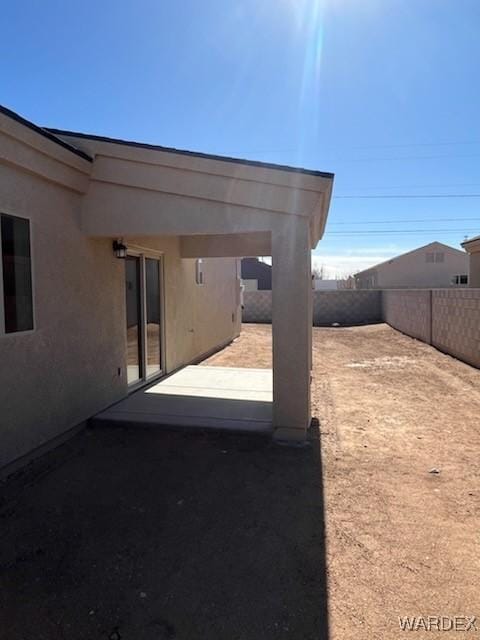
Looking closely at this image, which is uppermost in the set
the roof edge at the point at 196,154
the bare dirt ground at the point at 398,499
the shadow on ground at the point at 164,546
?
the roof edge at the point at 196,154

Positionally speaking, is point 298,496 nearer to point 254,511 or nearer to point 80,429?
point 254,511

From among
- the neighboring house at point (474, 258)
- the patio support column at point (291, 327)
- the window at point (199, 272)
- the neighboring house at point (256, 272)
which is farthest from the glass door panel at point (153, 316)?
the neighboring house at point (256, 272)

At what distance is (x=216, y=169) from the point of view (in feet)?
16.6

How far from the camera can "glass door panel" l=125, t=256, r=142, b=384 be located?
700cm

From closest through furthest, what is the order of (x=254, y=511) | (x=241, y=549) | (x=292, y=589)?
(x=292, y=589)
(x=241, y=549)
(x=254, y=511)

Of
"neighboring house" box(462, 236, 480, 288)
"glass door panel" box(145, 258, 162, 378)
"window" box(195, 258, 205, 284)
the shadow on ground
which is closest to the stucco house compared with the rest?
the shadow on ground

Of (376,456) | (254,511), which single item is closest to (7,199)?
(254,511)

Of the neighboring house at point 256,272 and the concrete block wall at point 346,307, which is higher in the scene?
the neighboring house at point 256,272

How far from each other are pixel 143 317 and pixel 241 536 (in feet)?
16.3

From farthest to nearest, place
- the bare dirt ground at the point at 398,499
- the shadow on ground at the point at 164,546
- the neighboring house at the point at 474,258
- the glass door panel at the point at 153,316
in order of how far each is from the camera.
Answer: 1. the neighboring house at the point at 474,258
2. the glass door panel at the point at 153,316
3. the bare dirt ground at the point at 398,499
4. the shadow on ground at the point at 164,546

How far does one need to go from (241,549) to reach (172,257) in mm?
7051

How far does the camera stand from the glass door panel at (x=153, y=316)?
783 cm

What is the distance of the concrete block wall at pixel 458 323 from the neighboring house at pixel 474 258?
3.41 meters

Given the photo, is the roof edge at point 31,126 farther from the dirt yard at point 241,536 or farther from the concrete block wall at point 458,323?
A: the concrete block wall at point 458,323
